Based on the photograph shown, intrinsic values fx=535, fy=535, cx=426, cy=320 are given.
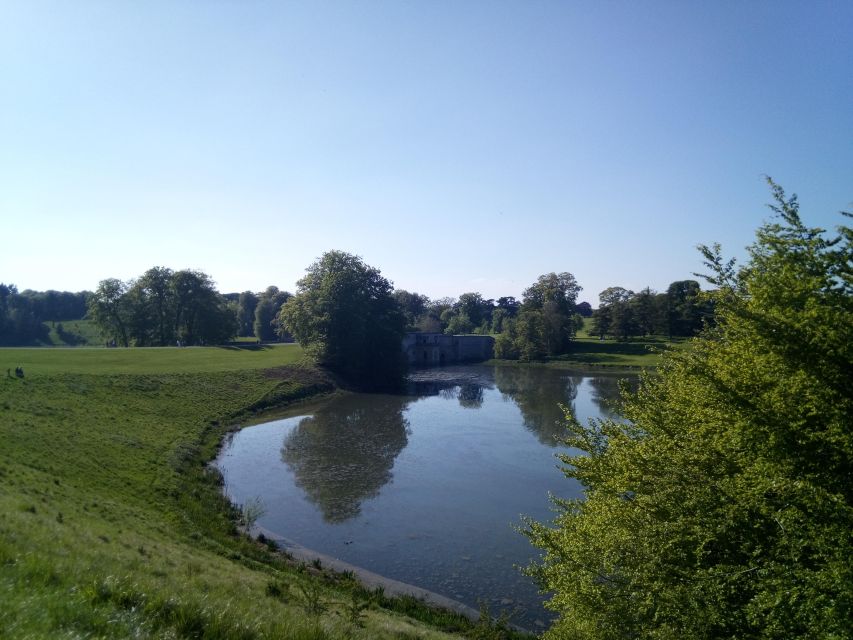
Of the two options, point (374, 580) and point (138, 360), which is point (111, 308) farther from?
point (374, 580)

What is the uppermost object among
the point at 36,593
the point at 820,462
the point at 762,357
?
the point at 762,357

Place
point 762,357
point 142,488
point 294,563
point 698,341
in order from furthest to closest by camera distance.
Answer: point 142,488
point 294,563
point 698,341
point 762,357

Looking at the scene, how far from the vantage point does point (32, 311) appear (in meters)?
109

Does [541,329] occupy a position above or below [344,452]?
above

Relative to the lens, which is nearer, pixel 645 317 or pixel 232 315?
pixel 232 315

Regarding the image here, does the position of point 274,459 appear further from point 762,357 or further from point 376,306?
point 376,306

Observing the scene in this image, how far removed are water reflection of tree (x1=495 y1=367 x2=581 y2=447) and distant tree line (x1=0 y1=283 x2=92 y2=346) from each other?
69436 mm

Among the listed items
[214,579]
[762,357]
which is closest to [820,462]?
[762,357]

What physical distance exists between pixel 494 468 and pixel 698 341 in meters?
19.3

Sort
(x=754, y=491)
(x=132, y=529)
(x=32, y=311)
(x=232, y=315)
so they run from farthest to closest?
(x=32, y=311)
(x=232, y=315)
(x=132, y=529)
(x=754, y=491)

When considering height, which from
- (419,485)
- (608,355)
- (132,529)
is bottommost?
(419,485)

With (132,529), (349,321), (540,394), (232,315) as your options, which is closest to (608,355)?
(540,394)

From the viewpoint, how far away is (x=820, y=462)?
7117 mm

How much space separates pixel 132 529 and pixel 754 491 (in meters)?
16.7
